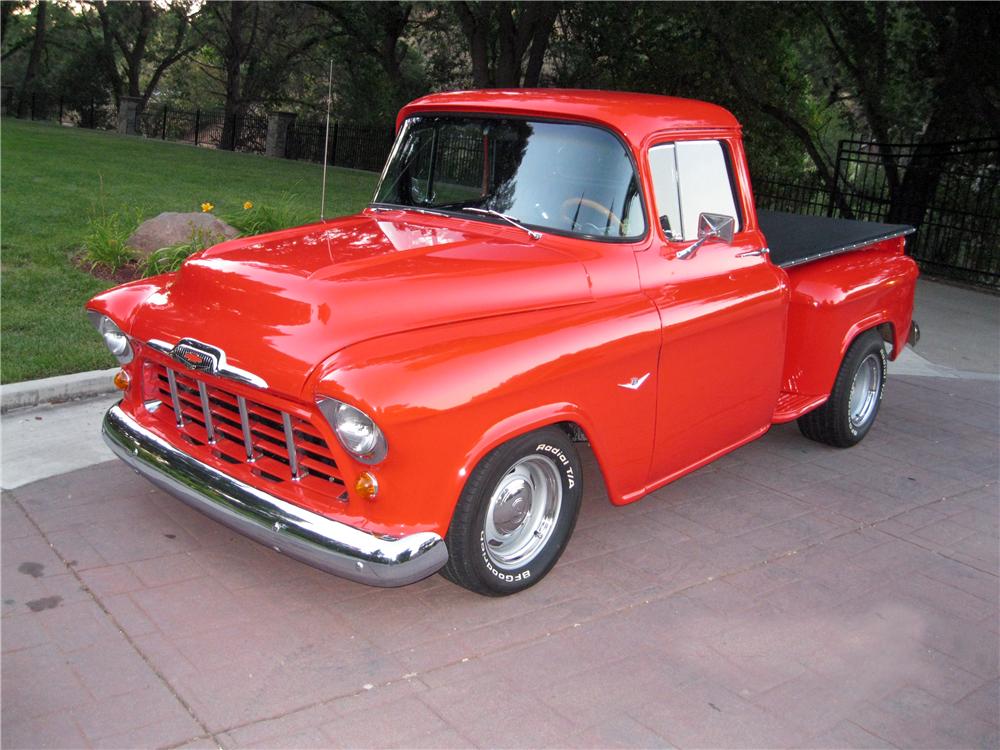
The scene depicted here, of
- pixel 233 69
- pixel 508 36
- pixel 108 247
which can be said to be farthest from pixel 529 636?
pixel 233 69

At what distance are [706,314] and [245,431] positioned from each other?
220cm

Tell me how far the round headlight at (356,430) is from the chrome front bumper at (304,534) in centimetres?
29

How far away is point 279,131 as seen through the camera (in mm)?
27781

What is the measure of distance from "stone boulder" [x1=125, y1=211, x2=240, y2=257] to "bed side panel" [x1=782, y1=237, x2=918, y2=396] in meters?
5.25

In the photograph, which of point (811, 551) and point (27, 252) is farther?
point (27, 252)

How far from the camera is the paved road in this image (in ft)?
10.9

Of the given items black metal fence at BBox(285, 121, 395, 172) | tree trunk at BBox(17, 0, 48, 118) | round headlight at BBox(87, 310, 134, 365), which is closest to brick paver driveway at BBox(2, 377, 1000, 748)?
round headlight at BBox(87, 310, 134, 365)

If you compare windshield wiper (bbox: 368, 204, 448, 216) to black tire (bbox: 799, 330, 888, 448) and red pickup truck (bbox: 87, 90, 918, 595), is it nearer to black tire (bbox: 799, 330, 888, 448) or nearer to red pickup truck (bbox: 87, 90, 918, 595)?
red pickup truck (bbox: 87, 90, 918, 595)

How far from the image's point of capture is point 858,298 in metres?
5.87

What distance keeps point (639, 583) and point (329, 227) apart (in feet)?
7.41

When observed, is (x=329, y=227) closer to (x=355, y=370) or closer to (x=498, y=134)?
(x=498, y=134)

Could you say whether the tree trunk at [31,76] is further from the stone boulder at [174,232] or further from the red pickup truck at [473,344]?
the red pickup truck at [473,344]

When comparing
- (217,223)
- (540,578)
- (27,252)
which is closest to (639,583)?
(540,578)

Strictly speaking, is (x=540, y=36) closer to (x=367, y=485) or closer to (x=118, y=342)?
(x=118, y=342)
